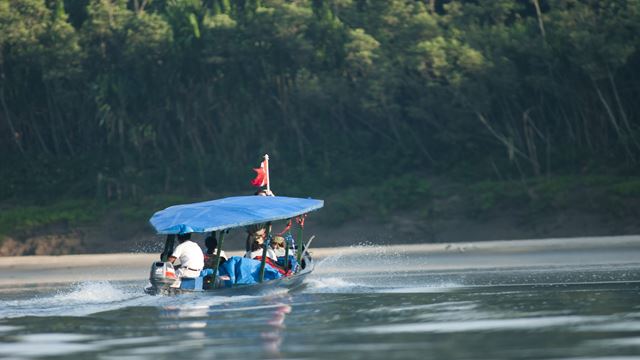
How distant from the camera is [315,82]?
46.6 metres

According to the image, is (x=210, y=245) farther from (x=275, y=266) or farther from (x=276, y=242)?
(x=276, y=242)

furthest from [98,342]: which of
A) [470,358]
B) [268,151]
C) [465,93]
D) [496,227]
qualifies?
[268,151]

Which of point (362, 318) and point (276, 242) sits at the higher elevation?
point (276, 242)

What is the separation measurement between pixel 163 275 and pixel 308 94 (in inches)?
944

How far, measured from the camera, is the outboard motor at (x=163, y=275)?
23.6 metres

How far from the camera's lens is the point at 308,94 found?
46.9 meters

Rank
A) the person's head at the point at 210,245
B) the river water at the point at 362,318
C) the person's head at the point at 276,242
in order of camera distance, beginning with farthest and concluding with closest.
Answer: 1. the person's head at the point at 276,242
2. the person's head at the point at 210,245
3. the river water at the point at 362,318

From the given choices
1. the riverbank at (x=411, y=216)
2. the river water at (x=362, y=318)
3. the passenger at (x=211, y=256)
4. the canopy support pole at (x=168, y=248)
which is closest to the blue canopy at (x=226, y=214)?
the canopy support pole at (x=168, y=248)

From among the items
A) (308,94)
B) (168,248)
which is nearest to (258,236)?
(168,248)

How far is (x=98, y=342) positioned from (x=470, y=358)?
534cm

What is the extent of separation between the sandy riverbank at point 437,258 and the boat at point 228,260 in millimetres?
7059

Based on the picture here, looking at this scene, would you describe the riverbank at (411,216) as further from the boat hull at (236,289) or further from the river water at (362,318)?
the boat hull at (236,289)

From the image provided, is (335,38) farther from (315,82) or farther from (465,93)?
(465,93)

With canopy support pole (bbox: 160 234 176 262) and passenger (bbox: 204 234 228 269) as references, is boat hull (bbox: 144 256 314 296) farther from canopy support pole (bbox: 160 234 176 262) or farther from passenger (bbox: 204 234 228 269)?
canopy support pole (bbox: 160 234 176 262)
